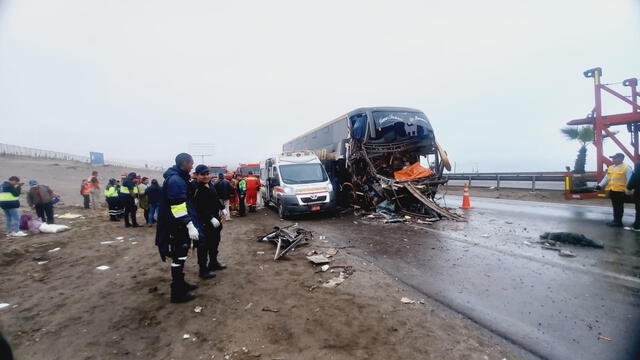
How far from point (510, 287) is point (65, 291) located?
648 cm

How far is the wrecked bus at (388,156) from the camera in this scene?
9.96 meters

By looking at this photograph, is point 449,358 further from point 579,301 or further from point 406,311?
point 579,301

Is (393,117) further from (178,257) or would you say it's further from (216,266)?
(178,257)

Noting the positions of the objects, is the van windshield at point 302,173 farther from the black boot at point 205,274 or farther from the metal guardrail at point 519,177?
the metal guardrail at point 519,177

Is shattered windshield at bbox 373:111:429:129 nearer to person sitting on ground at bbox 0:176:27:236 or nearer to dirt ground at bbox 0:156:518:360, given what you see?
dirt ground at bbox 0:156:518:360

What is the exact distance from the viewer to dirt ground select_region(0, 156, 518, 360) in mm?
2641

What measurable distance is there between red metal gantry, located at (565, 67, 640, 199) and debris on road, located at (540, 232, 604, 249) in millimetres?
8134

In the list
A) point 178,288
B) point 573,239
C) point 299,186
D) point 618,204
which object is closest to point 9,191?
point 178,288

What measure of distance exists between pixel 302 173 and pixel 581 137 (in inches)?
661

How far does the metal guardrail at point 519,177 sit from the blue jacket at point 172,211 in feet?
38.0

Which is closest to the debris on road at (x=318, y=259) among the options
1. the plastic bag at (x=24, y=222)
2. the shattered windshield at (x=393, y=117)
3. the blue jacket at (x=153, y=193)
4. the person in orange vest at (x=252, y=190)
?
the blue jacket at (x=153, y=193)

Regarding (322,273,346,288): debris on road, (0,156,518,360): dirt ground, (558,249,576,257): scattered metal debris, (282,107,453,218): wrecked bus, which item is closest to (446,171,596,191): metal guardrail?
(282,107,453,218): wrecked bus

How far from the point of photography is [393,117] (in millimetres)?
10664

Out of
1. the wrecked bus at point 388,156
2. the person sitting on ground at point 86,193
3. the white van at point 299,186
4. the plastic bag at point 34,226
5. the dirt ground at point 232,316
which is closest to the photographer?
the dirt ground at point 232,316
